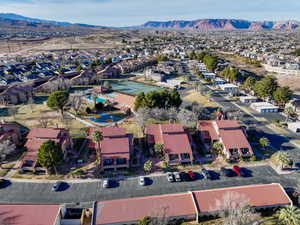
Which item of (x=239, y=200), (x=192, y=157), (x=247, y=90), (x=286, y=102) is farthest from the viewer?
(x=247, y=90)

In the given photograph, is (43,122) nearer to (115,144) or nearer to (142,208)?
(115,144)

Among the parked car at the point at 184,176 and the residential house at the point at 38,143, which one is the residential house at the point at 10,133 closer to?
the residential house at the point at 38,143

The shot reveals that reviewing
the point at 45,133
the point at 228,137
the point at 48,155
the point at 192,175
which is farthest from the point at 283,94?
the point at 45,133

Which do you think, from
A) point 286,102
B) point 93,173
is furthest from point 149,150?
point 286,102

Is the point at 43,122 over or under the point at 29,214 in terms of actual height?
over

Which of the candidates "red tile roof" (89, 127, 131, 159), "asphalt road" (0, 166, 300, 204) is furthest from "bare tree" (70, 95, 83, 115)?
"asphalt road" (0, 166, 300, 204)

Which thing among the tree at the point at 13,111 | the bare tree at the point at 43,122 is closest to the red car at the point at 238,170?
the bare tree at the point at 43,122

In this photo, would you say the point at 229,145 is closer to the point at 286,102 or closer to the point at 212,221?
the point at 212,221
